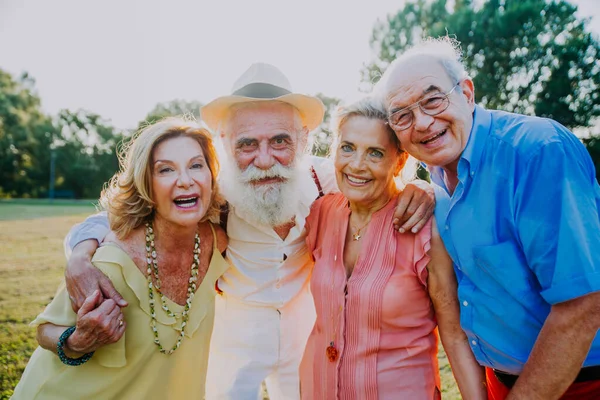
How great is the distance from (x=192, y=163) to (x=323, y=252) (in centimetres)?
94

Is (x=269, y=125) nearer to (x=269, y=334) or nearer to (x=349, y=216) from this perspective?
(x=349, y=216)

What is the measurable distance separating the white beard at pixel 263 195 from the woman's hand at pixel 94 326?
114 centimetres

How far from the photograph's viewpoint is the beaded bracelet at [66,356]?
2154 millimetres

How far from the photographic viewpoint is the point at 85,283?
2232mm

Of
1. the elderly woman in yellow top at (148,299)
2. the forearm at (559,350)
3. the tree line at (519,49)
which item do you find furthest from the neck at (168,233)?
the tree line at (519,49)

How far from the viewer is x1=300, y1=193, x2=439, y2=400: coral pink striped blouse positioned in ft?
7.18

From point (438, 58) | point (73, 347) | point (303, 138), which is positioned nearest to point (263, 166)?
point (303, 138)

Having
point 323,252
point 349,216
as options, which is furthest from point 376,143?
point 323,252

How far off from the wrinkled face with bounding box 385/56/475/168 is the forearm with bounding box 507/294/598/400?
2.79 ft

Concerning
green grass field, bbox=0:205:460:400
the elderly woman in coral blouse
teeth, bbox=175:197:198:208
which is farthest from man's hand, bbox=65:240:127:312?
green grass field, bbox=0:205:460:400

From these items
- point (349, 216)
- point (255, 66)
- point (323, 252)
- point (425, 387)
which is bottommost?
Result: point (425, 387)

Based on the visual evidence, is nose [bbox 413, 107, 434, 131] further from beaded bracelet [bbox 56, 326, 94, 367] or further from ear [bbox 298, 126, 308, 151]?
beaded bracelet [bbox 56, 326, 94, 367]

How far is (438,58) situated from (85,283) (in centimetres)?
215

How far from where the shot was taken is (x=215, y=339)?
10.6 feet
